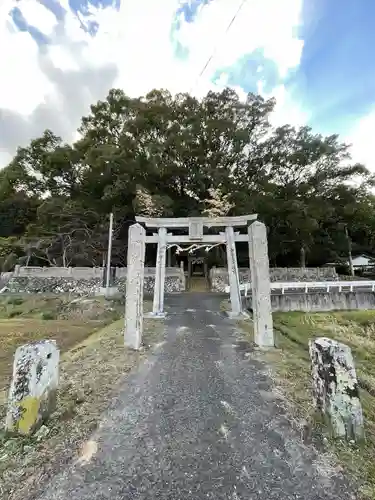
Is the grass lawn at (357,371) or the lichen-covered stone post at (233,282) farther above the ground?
the lichen-covered stone post at (233,282)

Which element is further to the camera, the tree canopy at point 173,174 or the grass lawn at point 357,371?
the tree canopy at point 173,174

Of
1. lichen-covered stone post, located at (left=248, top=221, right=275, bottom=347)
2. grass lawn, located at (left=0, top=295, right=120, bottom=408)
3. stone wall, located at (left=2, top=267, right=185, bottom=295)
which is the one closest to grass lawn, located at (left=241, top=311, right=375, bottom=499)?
lichen-covered stone post, located at (left=248, top=221, right=275, bottom=347)

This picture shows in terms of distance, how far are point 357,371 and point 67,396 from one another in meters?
5.20

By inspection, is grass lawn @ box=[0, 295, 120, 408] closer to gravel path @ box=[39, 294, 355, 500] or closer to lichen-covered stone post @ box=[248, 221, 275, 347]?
gravel path @ box=[39, 294, 355, 500]

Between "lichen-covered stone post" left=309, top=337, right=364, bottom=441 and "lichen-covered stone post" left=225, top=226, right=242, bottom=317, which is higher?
"lichen-covered stone post" left=225, top=226, right=242, bottom=317

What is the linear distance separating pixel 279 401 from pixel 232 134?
2080 centimetres

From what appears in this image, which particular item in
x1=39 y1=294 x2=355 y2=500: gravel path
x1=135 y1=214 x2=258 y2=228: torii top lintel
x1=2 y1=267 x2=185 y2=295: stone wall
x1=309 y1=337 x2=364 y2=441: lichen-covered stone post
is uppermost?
x1=135 y1=214 x2=258 y2=228: torii top lintel

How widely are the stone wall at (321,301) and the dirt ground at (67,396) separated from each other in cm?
783

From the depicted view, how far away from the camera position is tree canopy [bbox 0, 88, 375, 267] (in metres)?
20.0

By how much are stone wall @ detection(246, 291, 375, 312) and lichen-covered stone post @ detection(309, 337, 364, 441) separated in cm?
1116

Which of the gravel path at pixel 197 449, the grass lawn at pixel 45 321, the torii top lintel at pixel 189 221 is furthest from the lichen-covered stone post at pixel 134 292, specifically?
the torii top lintel at pixel 189 221

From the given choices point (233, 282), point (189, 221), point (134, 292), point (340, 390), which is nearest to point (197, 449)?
point (340, 390)

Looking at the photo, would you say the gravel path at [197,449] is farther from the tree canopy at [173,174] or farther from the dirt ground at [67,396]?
the tree canopy at [173,174]

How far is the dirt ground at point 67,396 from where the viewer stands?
201 centimetres
